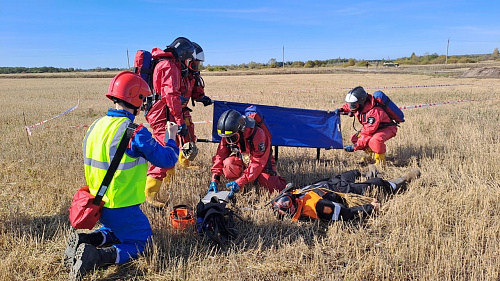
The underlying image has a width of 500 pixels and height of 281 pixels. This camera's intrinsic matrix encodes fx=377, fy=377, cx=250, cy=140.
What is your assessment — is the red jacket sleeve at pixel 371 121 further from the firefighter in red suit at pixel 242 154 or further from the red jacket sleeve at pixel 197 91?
the red jacket sleeve at pixel 197 91

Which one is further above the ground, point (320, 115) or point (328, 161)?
point (320, 115)

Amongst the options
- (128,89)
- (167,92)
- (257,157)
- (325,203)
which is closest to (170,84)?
(167,92)

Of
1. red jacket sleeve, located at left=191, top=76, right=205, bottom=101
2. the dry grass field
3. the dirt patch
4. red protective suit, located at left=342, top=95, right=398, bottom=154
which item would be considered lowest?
the dry grass field

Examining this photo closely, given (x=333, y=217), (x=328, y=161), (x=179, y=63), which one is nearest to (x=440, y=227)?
(x=333, y=217)

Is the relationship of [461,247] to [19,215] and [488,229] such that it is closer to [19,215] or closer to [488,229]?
[488,229]

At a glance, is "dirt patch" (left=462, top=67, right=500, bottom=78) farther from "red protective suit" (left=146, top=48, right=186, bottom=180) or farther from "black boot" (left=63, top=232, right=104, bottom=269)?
"black boot" (left=63, top=232, right=104, bottom=269)

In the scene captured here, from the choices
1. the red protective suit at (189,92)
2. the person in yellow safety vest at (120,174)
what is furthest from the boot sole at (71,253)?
the red protective suit at (189,92)

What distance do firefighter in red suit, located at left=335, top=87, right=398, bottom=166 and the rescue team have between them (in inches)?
0.8

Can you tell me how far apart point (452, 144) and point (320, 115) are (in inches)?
131

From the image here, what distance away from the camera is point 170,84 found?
6.01 meters

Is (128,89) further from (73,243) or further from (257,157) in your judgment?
(257,157)

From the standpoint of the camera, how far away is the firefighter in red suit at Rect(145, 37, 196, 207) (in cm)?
581

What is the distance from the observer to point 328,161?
7992mm

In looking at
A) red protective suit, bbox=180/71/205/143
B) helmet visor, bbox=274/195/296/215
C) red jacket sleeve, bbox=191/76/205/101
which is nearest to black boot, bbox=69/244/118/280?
helmet visor, bbox=274/195/296/215
